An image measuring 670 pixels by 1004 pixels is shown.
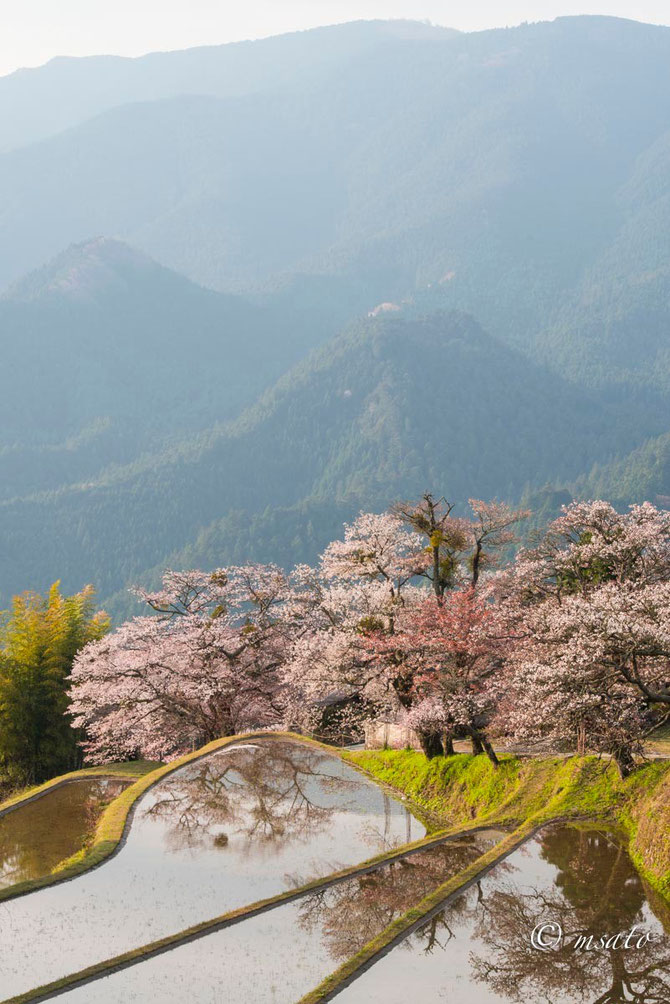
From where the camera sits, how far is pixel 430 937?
795 inches

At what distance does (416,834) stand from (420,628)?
8.05 metres

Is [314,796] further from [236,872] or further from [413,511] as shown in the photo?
[413,511]

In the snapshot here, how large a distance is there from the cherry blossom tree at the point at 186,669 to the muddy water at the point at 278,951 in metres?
25.7

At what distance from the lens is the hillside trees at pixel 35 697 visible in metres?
50.3

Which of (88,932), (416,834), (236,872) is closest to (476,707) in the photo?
(416,834)

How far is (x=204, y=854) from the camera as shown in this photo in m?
27.5

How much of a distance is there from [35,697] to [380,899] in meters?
32.7

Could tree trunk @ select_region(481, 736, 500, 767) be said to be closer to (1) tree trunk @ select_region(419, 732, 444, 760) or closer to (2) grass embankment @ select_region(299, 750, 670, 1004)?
(2) grass embankment @ select_region(299, 750, 670, 1004)

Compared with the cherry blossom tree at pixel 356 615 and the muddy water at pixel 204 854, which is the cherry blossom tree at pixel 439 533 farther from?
the muddy water at pixel 204 854

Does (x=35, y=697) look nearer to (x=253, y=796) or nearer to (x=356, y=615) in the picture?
(x=356, y=615)

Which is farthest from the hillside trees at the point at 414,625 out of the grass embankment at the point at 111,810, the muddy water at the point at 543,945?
the muddy water at the point at 543,945

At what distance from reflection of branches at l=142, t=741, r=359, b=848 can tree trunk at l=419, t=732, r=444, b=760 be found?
3.00 m

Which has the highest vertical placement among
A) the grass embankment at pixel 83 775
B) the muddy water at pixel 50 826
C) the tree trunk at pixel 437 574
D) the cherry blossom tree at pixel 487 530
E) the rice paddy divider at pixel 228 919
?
the cherry blossom tree at pixel 487 530

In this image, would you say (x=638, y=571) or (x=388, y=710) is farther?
(x=388, y=710)
